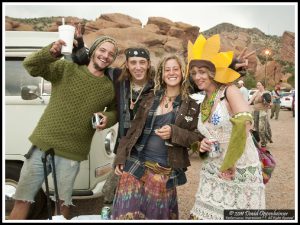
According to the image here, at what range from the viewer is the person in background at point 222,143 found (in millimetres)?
2385

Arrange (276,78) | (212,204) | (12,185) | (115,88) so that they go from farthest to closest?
(276,78)
(12,185)
(115,88)
(212,204)

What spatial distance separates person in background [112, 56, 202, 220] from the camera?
2619 mm

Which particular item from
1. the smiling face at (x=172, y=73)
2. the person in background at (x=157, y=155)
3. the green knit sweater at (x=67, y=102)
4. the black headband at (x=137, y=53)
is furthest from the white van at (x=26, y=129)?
the smiling face at (x=172, y=73)

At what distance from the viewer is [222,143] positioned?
8.27 feet

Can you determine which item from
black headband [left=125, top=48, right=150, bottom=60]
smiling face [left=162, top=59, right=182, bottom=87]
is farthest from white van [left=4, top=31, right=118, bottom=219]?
smiling face [left=162, top=59, right=182, bottom=87]

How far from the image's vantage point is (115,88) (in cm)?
298

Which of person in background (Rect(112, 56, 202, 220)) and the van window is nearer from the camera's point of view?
person in background (Rect(112, 56, 202, 220))

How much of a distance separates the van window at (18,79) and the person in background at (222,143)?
1.80m

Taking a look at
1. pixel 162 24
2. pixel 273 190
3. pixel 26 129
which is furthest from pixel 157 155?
pixel 162 24

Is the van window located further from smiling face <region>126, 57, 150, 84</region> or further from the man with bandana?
smiling face <region>126, 57, 150, 84</region>

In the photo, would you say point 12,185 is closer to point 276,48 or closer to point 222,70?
point 222,70

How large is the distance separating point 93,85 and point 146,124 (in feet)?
1.91

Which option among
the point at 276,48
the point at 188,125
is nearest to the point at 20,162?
the point at 188,125

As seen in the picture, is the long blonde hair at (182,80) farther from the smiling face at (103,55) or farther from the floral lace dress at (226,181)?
the smiling face at (103,55)
